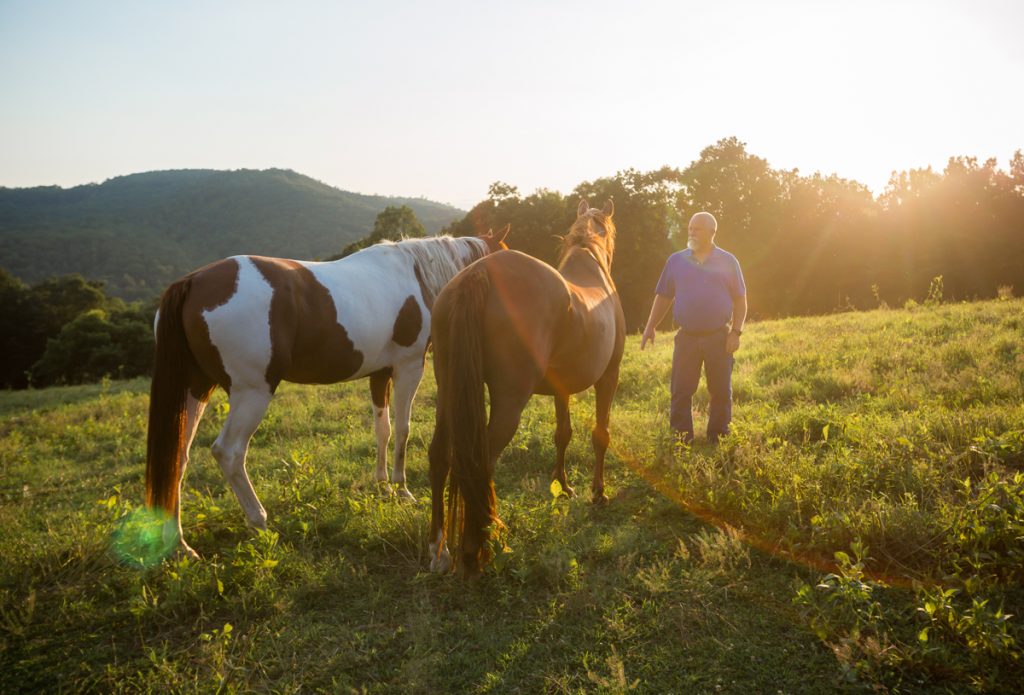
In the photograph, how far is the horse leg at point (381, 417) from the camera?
5055 millimetres

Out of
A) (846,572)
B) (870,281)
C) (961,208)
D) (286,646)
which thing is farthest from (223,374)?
(961,208)

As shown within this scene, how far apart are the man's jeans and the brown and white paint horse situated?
2.71 m

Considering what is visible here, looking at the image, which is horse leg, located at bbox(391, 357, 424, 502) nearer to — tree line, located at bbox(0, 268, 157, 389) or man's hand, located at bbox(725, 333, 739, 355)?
man's hand, located at bbox(725, 333, 739, 355)

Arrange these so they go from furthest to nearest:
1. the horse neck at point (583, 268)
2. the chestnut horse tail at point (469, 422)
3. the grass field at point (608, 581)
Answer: the horse neck at point (583, 268), the chestnut horse tail at point (469, 422), the grass field at point (608, 581)

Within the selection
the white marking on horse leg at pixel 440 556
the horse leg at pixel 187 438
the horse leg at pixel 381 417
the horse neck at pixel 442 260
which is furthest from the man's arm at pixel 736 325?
the horse leg at pixel 187 438

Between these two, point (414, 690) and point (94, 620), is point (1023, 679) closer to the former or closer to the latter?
point (414, 690)

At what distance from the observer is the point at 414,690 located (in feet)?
7.86

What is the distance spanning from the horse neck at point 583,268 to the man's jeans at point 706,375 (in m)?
1.38

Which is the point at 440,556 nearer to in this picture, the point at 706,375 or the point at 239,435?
the point at 239,435

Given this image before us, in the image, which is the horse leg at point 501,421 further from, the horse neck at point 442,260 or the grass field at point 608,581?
the horse neck at point 442,260

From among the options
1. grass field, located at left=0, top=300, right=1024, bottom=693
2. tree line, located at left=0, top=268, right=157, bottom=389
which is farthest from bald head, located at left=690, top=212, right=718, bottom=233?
tree line, located at left=0, top=268, right=157, bottom=389

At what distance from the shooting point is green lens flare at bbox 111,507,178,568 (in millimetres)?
3570

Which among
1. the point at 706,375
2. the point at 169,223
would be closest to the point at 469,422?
the point at 706,375

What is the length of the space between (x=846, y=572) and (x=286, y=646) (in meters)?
2.83
